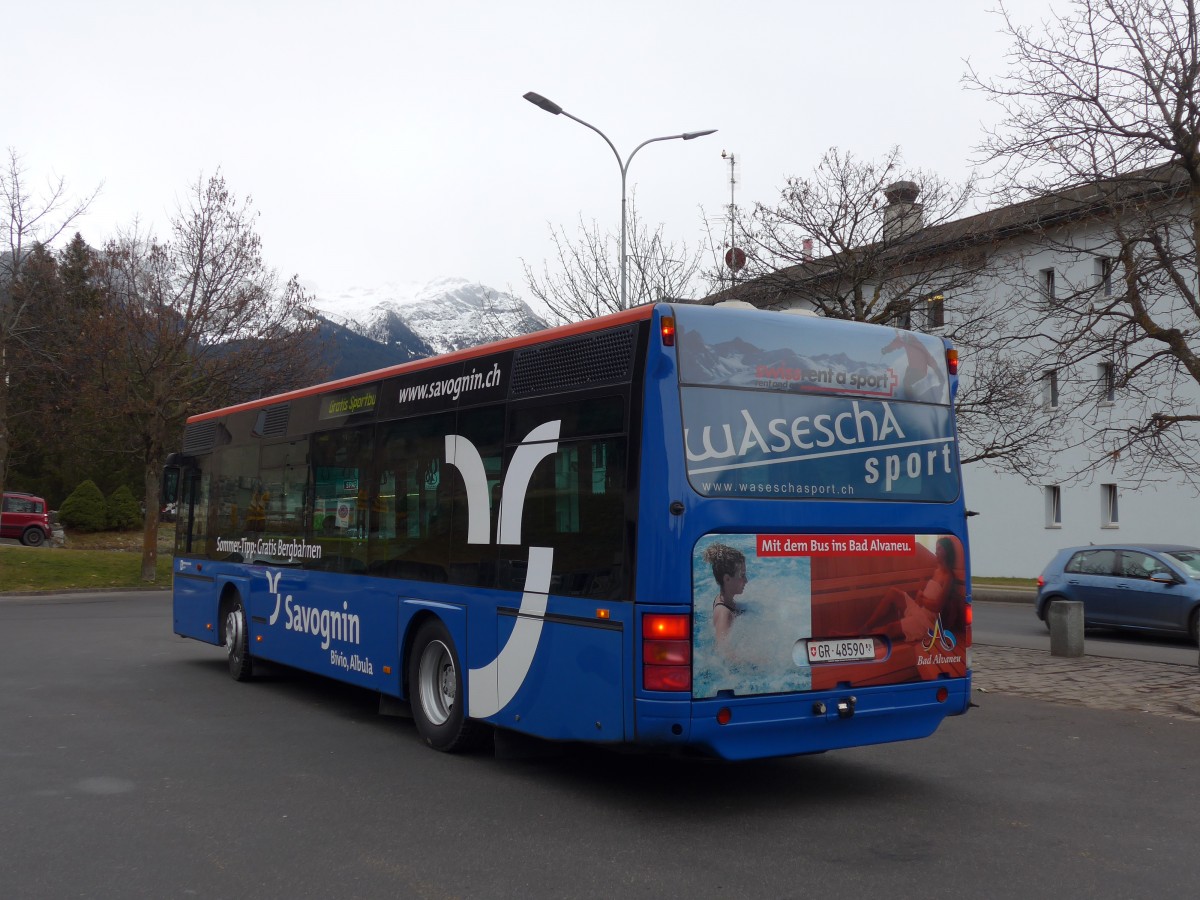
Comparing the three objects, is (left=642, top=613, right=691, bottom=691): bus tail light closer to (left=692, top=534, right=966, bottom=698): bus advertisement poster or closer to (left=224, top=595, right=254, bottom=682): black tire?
(left=692, top=534, right=966, bottom=698): bus advertisement poster

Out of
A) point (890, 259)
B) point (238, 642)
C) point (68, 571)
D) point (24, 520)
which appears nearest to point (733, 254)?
point (890, 259)

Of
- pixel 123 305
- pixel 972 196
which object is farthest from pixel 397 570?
pixel 123 305

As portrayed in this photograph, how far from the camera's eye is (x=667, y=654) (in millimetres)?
6605

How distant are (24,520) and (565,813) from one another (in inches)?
1606

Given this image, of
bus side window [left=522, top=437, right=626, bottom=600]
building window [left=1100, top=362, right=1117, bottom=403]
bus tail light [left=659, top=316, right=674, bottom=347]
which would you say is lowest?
bus side window [left=522, top=437, right=626, bottom=600]

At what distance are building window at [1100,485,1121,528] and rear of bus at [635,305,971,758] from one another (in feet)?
109

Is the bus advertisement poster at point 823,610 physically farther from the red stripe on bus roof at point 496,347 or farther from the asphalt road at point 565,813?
the red stripe on bus roof at point 496,347

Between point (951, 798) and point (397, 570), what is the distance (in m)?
4.45

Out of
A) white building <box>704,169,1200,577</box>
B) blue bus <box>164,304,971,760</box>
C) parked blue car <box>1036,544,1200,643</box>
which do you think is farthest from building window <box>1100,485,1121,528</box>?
blue bus <box>164,304,971,760</box>

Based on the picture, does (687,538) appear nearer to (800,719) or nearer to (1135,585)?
(800,719)

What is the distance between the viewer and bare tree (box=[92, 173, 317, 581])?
29.9 m

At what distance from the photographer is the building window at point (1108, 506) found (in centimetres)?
3819

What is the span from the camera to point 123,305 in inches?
1203

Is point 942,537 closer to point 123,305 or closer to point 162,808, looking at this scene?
point 162,808
